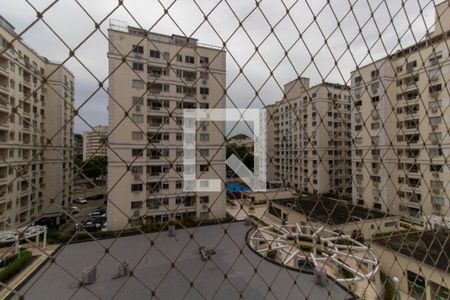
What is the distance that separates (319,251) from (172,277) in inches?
118

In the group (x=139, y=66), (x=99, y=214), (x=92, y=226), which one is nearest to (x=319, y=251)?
(x=92, y=226)

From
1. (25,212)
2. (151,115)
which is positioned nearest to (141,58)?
(151,115)

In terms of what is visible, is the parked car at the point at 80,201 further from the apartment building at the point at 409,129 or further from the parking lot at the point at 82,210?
the apartment building at the point at 409,129

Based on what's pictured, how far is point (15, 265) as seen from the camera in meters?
3.41

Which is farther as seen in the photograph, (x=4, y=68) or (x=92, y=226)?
(x=92, y=226)

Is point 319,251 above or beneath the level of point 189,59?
beneath

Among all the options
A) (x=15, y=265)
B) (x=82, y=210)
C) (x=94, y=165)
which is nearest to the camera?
(x=94, y=165)

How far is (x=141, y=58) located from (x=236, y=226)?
3.90 meters

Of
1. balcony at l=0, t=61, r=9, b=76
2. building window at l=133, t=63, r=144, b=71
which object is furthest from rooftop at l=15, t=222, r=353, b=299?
balcony at l=0, t=61, r=9, b=76

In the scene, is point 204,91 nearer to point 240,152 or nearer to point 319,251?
point 240,152

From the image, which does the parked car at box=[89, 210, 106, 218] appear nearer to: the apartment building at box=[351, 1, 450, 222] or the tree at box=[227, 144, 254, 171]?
the tree at box=[227, 144, 254, 171]

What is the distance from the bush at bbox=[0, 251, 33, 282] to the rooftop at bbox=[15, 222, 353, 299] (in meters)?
1.11

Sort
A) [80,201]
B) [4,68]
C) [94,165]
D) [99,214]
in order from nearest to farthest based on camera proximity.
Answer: [94,165] < [4,68] < [99,214] < [80,201]

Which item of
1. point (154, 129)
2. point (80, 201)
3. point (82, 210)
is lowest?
point (82, 210)
